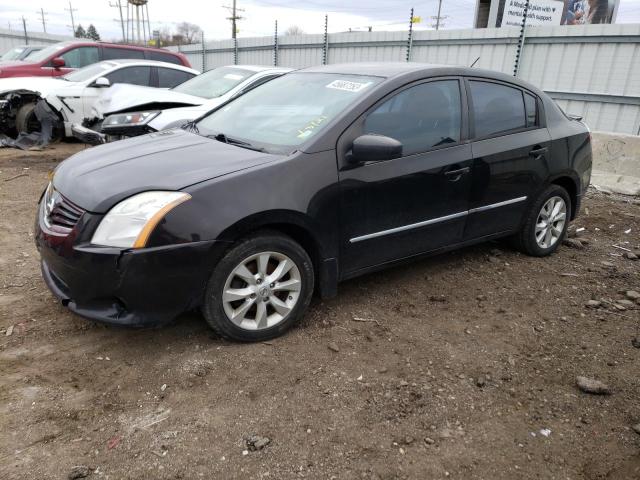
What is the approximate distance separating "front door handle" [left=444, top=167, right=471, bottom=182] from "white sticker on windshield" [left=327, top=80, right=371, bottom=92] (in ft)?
2.79

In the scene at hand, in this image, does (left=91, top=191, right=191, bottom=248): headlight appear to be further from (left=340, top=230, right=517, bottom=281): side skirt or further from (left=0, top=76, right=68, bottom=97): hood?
(left=0, top=76, right=68, bottom=97): hood

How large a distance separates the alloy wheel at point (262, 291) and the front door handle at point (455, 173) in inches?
53.1

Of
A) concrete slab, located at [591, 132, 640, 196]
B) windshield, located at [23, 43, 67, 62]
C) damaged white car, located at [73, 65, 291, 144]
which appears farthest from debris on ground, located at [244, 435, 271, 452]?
windshield, located at [23, 43, 67, 62]

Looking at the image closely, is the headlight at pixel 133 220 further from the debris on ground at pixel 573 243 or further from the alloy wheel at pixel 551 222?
the debris on ground at pixel 573 243

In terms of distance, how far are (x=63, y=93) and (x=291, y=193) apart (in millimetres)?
7186

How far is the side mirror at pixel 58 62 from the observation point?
1017cm

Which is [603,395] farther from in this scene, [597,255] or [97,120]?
[97,120]

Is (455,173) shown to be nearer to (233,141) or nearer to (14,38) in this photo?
(233,141)

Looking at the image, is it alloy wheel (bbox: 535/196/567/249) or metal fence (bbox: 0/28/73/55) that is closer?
alloy wheel (bbox: 535/196/567/249)

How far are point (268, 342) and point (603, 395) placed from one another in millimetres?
1894

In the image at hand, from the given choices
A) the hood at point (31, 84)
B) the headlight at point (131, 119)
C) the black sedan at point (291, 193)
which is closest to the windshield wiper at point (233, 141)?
the black sedan at point (291, 193)

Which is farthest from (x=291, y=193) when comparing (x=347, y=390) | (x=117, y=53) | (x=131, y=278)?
(x=117, y=53)

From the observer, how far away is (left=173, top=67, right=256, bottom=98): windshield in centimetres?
767

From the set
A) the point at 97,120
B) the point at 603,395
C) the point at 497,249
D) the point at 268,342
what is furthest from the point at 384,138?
the point at 97,120
